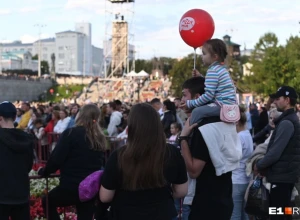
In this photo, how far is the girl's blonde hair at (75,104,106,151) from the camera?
20.3 ft

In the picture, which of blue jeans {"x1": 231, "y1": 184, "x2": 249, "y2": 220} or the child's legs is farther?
blue jeans {"x1": 231, "y1": 184, "x2": 249, "y2": 220}

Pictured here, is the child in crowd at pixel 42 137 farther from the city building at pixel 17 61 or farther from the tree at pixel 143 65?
the city building at pixel 17 61

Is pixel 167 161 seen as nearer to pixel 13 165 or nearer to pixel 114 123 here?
pixel 13 165

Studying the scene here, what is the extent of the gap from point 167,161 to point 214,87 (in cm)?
88

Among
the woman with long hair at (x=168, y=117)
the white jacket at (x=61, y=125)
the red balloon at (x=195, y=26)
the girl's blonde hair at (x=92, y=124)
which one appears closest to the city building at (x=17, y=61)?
the white jacket at (x=61, y=125)

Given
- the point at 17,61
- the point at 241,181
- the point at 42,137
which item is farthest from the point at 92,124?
the point at 17,61

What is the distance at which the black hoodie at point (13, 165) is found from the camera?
550 cm

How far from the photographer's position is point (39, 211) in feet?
27.4

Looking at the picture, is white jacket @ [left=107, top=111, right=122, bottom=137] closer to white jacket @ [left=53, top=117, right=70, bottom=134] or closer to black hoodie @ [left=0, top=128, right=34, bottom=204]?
white jacket @ [left=53, top=117, right=70, bottom=134]

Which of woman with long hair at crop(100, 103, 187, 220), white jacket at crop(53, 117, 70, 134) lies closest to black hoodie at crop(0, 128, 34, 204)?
woman with long hair at crop(100, 103, 187, 220)

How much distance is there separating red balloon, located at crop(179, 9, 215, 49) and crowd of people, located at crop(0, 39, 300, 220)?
1.54 metres

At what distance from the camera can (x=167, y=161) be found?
14.0 feet

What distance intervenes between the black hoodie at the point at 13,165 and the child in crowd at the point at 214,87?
1844mm

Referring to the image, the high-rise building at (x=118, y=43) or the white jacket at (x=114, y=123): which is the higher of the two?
the high-rise building at (x=118, y=43)
